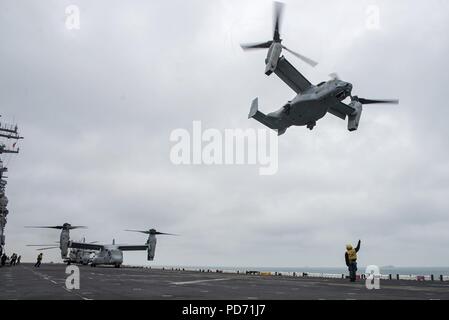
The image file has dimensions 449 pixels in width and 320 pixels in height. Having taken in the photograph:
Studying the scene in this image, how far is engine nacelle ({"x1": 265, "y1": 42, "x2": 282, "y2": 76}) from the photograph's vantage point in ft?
102

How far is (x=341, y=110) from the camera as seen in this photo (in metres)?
35.6

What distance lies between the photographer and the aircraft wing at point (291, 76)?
1271 inches

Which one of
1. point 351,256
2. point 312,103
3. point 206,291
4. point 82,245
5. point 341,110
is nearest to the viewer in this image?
point 206,291

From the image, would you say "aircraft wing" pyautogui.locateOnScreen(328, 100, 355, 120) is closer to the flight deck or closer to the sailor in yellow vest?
the sailor in yellow vest

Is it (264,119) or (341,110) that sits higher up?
(341,110)

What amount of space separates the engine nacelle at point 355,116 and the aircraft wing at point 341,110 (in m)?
0.35

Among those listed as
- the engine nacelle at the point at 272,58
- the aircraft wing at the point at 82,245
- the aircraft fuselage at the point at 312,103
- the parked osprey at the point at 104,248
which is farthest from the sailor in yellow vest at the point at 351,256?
the aircraft wing at the point at 82,245

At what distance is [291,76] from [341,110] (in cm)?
616

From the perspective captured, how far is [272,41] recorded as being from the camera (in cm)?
3275

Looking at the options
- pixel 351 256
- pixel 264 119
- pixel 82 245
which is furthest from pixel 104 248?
pixel 351 256

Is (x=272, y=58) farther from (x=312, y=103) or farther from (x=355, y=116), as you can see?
(x=355, y=116)

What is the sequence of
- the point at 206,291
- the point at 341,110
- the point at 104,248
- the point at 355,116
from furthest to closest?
the point at 104,248, the point at 341,110, the point at 355,116, the point at 206,291
